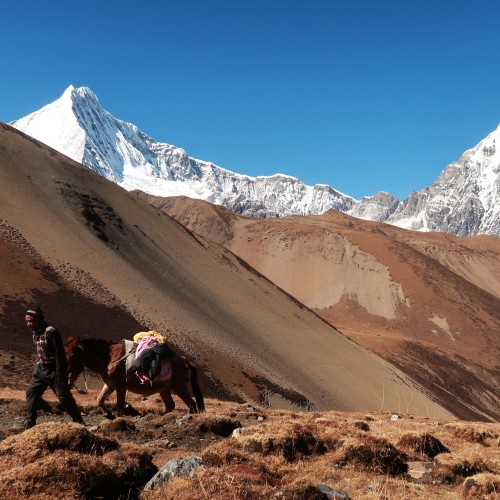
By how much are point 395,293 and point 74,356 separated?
400ft

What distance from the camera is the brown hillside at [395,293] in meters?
89.4

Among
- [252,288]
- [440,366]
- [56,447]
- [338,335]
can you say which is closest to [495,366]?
[440,366]

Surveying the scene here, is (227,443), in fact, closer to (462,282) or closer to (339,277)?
(339,277)

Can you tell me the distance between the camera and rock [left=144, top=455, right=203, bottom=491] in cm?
767

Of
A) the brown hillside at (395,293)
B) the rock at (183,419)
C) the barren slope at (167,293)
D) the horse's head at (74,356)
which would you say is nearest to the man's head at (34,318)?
the horse's head at (74,356)

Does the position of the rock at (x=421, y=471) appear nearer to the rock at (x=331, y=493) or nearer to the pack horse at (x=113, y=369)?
the rock at (x=331, y=493)

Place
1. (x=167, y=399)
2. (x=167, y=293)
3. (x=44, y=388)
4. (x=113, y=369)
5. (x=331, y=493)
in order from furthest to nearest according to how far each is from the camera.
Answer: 1. (x=167, y=293)
2. (x=167, y=399)
3. (x=113, y=369)
4. (x=44, y=388)
5. (x=331, y=493)

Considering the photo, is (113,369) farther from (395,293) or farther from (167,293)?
(395,293)

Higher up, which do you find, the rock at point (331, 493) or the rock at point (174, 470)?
the rock at point (331, 493)

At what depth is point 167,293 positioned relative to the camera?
188 feet

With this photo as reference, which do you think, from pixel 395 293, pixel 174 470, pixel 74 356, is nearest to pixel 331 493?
pixel 174 470

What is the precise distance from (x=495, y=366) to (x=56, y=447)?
111396 millimetres

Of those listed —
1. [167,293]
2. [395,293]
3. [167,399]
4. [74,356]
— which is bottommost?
[167,399]

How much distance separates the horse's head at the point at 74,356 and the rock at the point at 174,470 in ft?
22.6
